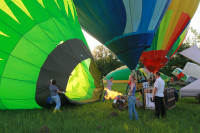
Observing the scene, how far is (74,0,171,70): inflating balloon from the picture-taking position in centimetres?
1020

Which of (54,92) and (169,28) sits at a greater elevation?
(169,28)

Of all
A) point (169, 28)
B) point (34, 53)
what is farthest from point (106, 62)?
point (34, 53)

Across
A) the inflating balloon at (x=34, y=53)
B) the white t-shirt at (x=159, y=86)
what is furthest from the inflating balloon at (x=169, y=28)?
the white t-shirt at (x=159, y=86)

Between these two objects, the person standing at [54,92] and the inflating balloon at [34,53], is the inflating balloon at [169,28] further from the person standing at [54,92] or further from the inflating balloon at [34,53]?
the person standing at [54,92]

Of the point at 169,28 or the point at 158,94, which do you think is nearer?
the point at 158,94

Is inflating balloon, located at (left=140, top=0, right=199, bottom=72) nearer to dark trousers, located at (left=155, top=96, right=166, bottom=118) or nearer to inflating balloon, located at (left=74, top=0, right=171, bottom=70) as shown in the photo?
inflating balloon, located at (left=74, top=0, right=171, bottom=70)

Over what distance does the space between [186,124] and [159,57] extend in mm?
10755

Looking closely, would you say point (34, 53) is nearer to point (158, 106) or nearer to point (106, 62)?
point (158, 106)

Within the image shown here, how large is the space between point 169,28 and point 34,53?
10669mm

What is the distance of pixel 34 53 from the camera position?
6234mm

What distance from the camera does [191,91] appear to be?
770cm

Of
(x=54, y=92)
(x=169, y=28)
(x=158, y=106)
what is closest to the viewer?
(x=158, y=106)

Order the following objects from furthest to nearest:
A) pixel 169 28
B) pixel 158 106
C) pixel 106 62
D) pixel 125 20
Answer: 1. pixel 106 62
2. pixel 169 28
3. pixel 125 20
4. pixel 158 106

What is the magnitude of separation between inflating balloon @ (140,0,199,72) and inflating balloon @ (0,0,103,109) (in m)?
8.78
